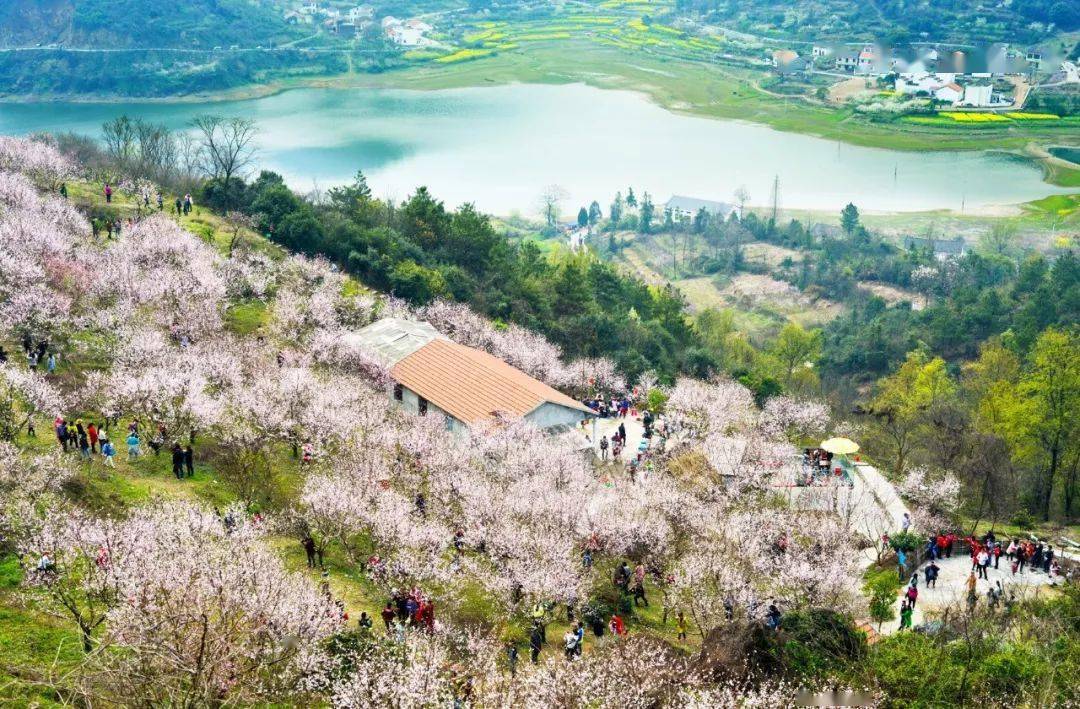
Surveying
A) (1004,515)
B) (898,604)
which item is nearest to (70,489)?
(898,604)

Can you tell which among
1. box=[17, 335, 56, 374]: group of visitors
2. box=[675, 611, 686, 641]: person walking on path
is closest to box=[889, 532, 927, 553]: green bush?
box=[675, 611, 686, 641]: person walking on path

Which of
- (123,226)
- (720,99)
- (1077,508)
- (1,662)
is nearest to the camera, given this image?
(1,662)

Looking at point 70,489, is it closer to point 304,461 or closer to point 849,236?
point 304,461

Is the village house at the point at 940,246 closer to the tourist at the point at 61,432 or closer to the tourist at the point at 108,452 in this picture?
the tourist at the point at 108,452

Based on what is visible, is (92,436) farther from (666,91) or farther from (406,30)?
(406,30)

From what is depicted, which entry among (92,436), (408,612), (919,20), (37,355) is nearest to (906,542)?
(408,612)

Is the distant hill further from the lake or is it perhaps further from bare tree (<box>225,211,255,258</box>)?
bare tree (<box>225,211,255,258</box>)
